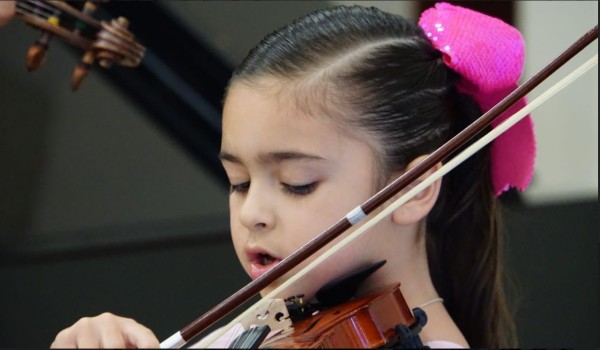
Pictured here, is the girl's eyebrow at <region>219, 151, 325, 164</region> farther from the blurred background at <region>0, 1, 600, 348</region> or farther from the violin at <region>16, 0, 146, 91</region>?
the blurred background at <region>0, 1, 600, 348</region>

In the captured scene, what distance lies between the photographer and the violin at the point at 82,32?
47.8 inches

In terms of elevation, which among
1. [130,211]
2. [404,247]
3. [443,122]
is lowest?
[404,247]

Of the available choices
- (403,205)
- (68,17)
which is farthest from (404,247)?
(68,17)

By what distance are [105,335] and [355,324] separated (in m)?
0.22

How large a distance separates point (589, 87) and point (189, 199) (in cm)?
78

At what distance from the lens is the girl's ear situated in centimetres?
99

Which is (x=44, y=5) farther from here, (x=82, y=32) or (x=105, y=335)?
(x=105, y=335)

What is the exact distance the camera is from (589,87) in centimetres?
178

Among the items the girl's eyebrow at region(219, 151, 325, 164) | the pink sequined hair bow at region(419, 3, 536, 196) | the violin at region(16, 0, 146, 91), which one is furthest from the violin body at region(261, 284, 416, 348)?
the violin at region(16, 0, 146, 91)

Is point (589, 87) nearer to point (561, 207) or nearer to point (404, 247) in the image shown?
point (561, 207)

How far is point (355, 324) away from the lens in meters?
0.84

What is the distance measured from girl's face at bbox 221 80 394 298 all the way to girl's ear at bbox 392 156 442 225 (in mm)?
46

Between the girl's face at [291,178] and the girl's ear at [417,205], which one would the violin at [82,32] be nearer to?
the girl's face at [291,178]

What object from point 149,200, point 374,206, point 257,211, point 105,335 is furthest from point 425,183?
point 149,200
